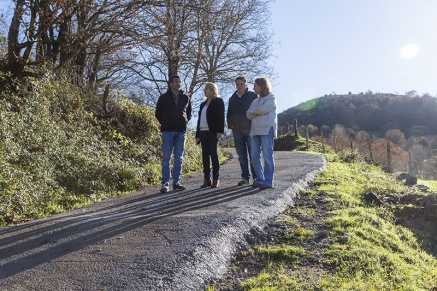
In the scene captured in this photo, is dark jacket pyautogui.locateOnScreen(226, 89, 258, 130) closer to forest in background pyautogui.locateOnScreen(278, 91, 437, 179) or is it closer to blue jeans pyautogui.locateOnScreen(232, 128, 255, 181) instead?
blue jeans pyautogui.locateOnScreen(232, 128, 255, 181)

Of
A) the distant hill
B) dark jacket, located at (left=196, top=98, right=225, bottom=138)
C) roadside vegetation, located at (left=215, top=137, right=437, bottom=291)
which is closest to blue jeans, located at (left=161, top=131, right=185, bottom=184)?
dark jacket, located at (left=196, top=98, right=225, bottom=138)

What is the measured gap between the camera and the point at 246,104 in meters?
7.46

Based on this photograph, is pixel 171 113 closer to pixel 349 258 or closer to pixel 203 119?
pixel 203 119

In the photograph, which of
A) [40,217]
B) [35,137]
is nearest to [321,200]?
[40,217]

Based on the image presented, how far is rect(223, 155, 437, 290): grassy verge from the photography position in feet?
11.7

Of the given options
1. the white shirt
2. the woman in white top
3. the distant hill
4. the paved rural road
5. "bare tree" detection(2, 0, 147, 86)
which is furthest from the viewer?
the distant hill

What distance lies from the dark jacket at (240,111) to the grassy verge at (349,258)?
2.16 metres

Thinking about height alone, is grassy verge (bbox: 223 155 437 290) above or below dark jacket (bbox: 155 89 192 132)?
below

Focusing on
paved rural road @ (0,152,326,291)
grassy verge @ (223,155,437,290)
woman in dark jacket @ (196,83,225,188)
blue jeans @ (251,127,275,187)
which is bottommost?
grassy verge @ (223,155,437,290)

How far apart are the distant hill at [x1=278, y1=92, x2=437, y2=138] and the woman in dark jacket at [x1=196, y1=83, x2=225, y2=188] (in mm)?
78203

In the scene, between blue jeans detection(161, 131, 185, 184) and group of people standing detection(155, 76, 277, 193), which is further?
blue jeans detection(161, 131, 185, 184)

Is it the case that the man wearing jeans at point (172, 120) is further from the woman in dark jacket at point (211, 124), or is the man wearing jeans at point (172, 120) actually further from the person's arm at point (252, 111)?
the person's arm at point (252, 111)

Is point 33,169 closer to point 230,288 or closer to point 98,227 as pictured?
point 98,227

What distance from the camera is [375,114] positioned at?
93.3 metres
